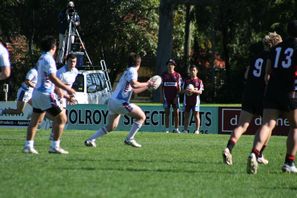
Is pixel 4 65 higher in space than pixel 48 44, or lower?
lower

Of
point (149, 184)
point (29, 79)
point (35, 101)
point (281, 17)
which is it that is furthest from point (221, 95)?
point (149, 184)

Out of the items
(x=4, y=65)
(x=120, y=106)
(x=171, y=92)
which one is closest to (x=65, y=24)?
(x=171, y=92)

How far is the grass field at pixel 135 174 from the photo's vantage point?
368 inches

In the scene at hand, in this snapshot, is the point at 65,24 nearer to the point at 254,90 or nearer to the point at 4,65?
the point at 4,65

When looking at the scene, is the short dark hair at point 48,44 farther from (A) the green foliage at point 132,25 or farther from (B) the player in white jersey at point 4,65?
(A) the green foliage at point 132,25

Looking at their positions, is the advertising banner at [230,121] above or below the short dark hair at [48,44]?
below

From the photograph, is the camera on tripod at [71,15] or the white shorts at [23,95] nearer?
the white shorts at [23,95]

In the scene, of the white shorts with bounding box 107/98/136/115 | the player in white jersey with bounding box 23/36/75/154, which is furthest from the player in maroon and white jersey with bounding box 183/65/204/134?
the player in white jersey with bounding box 23/36/75/154

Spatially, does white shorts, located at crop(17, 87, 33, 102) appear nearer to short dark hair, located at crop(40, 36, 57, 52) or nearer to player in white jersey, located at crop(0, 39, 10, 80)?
short dark hair, located at crop(40, 36, 57, 52)

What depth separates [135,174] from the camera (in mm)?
10984

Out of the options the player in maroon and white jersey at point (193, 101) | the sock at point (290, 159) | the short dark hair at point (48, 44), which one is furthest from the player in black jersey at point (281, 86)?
the player in maroon and white jersey at point (193, 101)

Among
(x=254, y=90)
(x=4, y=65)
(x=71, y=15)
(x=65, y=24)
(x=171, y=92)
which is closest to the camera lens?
(x=4, y=65)

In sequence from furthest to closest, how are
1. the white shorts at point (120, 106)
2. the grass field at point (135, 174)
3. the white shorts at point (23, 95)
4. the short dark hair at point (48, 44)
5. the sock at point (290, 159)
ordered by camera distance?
the white shorts at point (23, 95)
the white shorts at point (120, 106)
the short dark hair at point (48, 44)
the sock at point (290, 159)
the grass field at point (135, 174)

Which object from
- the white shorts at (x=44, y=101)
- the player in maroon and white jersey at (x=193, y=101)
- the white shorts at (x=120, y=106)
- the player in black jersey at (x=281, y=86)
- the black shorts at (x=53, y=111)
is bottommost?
the player in maroon and white jersey at (x=193, y=101)
